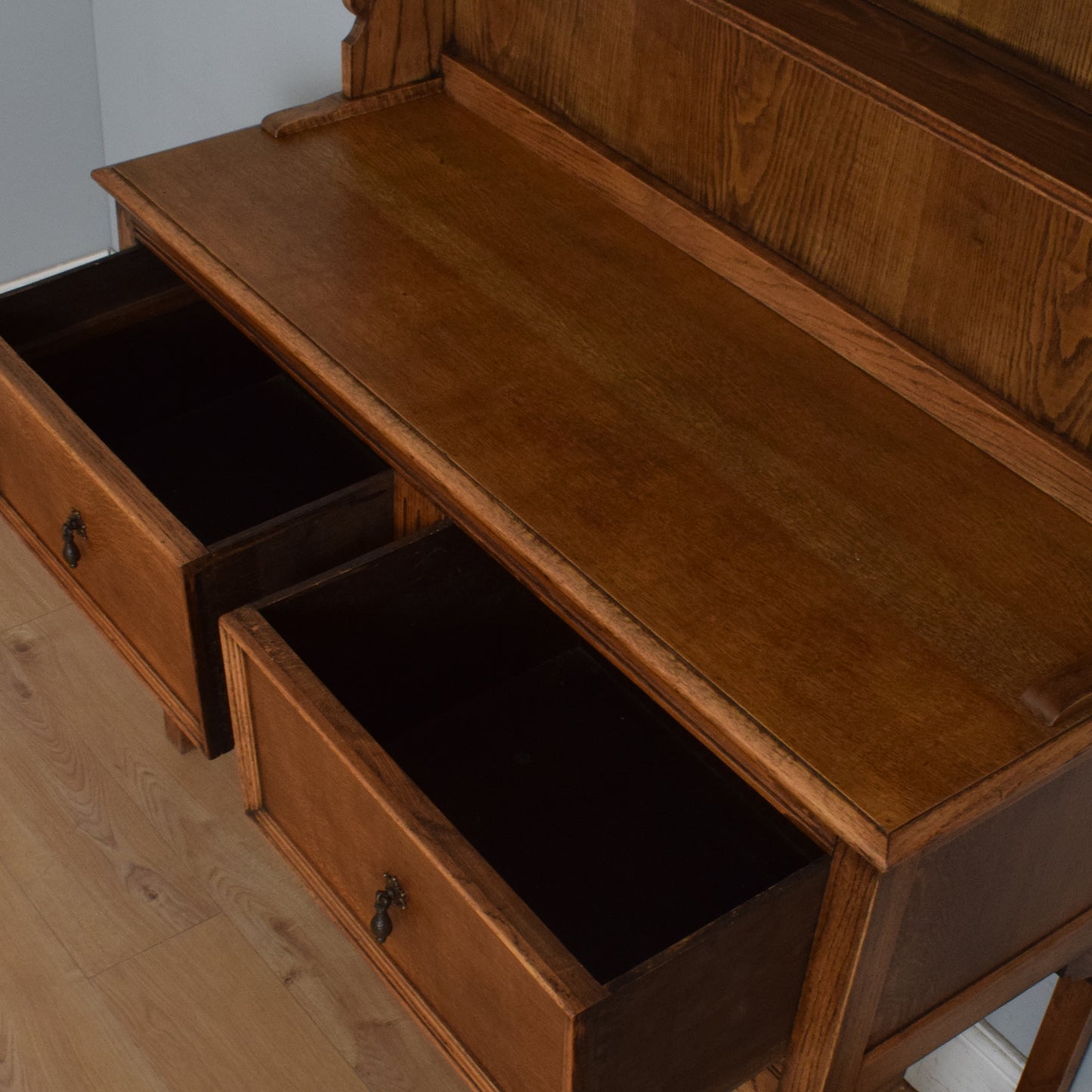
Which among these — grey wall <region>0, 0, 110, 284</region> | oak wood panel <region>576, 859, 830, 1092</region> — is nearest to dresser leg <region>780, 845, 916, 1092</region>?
oak wood panel <region>576, 859, 830, 1092</region>

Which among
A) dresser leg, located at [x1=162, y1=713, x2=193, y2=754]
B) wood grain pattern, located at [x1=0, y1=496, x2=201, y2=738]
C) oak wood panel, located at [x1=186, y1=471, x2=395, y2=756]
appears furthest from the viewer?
dresser leg, located at [x1=162, y1=713, x2=193, y2=754]

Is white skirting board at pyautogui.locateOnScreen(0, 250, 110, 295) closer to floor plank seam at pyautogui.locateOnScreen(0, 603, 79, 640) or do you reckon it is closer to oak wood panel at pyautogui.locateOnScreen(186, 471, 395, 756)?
floor plank seam at pyautogui.locateOnScreen(0, 603, 79, 640)

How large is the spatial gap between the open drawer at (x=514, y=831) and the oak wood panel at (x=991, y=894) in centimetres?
6

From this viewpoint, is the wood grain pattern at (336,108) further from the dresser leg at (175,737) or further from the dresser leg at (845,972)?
the dresser leg at (845,972)

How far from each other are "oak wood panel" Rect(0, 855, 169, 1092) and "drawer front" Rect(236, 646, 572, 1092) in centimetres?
47

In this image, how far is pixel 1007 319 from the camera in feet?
3.00

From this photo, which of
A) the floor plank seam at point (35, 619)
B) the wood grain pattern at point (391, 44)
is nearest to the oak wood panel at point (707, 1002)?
the wood grain pattern at point (391, 44)

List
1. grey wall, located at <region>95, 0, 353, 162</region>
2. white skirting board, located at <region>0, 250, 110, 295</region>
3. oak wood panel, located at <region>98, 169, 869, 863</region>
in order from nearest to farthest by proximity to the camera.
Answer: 1. oak wood panel, located at <region>98, 169, 869, 863</region>
2. grey wall, located at <region>95, 0, 353, 162</region>
3. white skirting board, located at <region>0, 250, 110, 295</region>

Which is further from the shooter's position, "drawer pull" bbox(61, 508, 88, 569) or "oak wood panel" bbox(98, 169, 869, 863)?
"drawer pull" bbox(61, 508, 88, 569)

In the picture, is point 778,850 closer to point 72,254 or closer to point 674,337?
point 674,337

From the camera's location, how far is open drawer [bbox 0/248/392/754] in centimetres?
104

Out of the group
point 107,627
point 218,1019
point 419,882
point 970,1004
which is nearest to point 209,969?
point 218,1019

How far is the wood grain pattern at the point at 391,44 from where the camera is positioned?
4.01 feet

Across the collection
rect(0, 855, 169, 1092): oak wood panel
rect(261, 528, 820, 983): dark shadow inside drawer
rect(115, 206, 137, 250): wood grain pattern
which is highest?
rect(115, 206, 137, 250): wood grain pattern
